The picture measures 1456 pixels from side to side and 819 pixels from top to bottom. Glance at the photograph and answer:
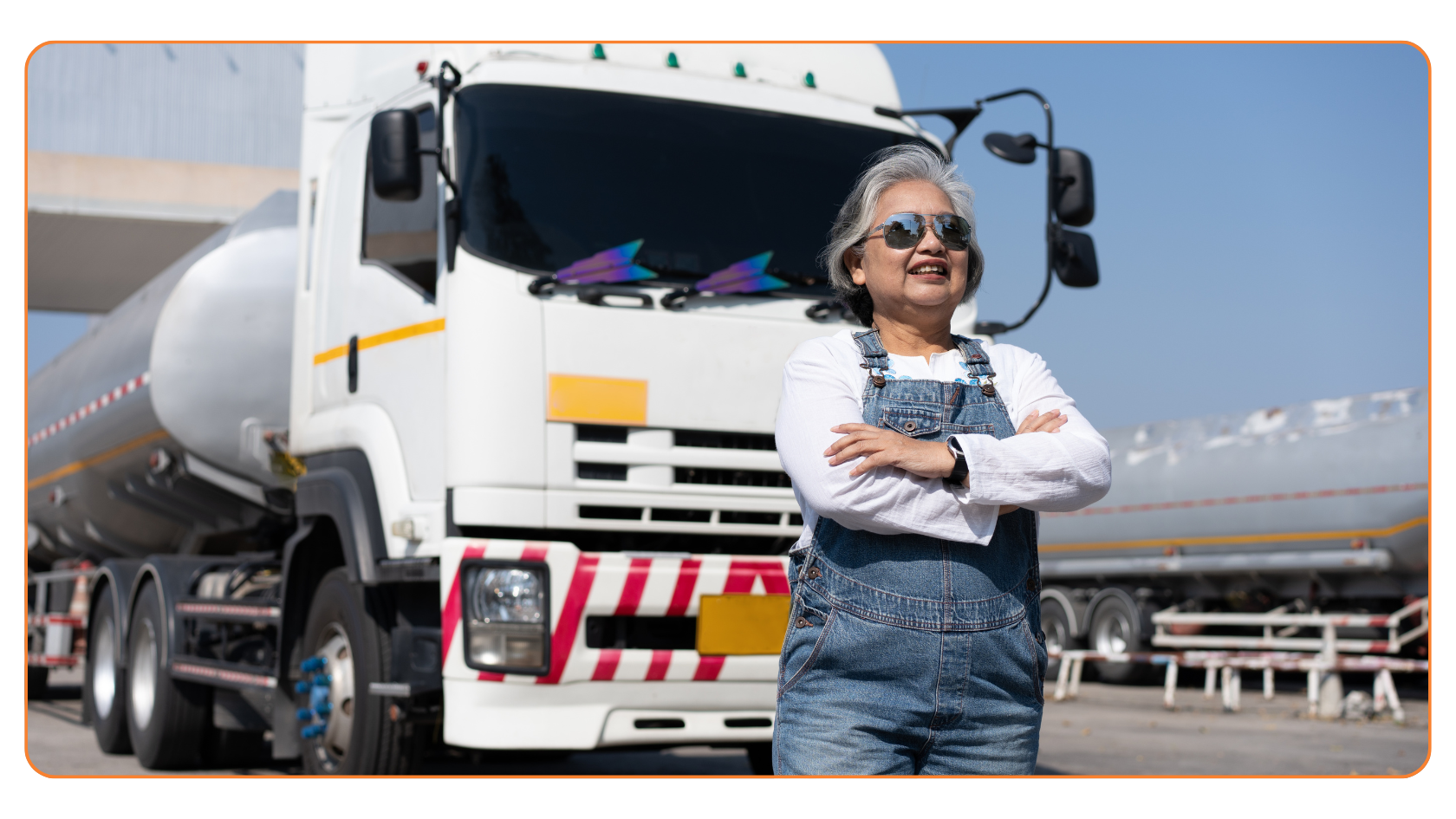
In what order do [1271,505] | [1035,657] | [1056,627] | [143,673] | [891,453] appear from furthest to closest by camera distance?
[1056,627] → [1271,505] → [143,673] → [1035,657] → [891,453]

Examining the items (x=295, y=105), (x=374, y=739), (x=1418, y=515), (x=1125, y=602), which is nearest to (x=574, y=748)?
(x=374, y=739)

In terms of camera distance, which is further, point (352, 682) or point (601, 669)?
point (352, 682)

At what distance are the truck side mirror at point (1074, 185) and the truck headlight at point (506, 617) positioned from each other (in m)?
2.48

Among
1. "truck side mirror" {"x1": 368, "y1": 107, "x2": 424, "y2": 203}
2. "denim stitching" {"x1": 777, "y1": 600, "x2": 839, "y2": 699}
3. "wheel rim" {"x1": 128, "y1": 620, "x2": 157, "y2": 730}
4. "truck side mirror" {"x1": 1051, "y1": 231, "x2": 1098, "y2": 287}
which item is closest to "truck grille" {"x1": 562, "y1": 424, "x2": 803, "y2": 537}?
"truck side mirror" {"x1": 368, "y1": 107, "x2": 424, "y2": 203}

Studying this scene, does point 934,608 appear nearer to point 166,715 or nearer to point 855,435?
point 855,435

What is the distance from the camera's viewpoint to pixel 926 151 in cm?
271

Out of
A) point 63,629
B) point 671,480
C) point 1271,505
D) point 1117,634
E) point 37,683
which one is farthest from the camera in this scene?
point 1117,634

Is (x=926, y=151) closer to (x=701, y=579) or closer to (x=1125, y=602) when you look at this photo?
(x=701, y=579)

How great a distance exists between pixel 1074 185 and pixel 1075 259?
29cm

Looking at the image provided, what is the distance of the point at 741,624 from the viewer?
5.08 metres

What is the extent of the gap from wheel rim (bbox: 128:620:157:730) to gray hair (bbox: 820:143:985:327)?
258 inches

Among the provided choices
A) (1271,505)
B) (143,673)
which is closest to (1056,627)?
(1271,505)
